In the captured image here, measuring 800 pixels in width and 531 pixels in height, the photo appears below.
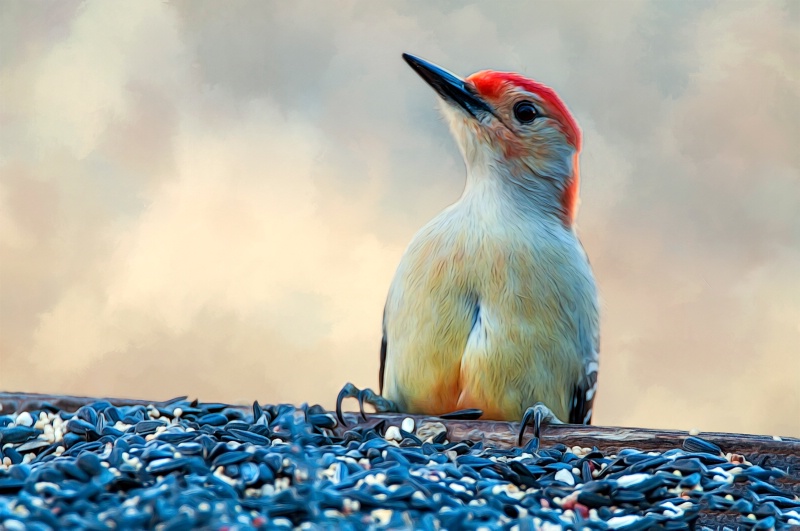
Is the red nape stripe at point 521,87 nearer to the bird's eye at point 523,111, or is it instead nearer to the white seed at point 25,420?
the bird's eye at point 523,111

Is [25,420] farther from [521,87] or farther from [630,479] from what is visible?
[521,87]

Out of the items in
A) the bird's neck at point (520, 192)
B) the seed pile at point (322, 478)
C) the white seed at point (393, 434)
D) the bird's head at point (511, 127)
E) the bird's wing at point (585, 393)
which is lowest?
the seed pile at point (322, 478)

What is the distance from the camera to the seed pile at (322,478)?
203 centimetres

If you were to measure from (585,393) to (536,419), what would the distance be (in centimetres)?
49

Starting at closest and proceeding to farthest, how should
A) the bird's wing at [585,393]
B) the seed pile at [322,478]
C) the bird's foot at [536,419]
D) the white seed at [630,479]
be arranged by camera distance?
the seed pile at [322,478] < the white seed at [630,479] < the bird's foot at [536,419] < the bird's wing at [585,393]

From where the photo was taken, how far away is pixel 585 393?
3414 millimetres

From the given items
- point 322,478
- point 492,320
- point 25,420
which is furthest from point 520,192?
point 25,420

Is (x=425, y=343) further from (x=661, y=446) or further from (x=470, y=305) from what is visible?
→ (x=661, y=446)

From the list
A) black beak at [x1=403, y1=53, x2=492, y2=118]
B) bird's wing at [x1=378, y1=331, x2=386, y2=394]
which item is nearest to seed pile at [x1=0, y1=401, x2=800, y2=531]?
bird's wing at [x1=378, y1=331, x2=386, y2=394]

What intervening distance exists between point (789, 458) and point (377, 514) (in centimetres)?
145

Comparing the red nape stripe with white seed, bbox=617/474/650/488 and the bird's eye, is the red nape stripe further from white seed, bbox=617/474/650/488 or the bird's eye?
white seed, bbox=617/474/650/488

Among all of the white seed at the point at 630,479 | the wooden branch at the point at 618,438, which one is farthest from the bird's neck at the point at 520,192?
the white seed at the point at 630,479

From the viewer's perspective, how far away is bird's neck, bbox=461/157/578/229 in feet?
11.2

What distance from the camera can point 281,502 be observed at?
2.06 metres
